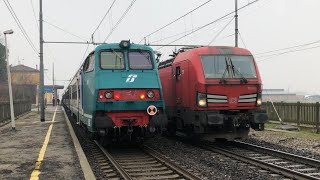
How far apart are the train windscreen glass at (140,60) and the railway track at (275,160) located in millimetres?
3258

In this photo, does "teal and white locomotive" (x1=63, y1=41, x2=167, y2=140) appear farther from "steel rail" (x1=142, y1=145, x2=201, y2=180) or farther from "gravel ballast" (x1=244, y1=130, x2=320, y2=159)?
"gravel ballast" (x1=244, y1=130, x2=320, y2=159)

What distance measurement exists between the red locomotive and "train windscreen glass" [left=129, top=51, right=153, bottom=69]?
1.46m

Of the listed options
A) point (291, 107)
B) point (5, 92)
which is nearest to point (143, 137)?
point (291, 107)

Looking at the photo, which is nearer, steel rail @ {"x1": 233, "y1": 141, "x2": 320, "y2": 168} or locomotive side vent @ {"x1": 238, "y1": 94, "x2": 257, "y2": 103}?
steel rail @ {"x1": 233, "y1": 141, "x2": 320, "y2": 168}

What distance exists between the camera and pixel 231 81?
13.5 meters

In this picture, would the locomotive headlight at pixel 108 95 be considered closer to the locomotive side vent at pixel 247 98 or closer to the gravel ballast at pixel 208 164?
the gravel ballast at pixel 208 164

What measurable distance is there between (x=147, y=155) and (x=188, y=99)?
273cm

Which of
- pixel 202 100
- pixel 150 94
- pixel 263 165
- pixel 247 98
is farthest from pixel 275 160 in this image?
pixel 150 94

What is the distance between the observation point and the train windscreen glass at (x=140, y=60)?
13047 mm

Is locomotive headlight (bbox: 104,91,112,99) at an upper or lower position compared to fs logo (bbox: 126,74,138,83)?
lower

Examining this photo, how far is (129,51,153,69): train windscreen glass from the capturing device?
13047mm

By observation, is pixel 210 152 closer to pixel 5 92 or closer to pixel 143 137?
pixel 143 137

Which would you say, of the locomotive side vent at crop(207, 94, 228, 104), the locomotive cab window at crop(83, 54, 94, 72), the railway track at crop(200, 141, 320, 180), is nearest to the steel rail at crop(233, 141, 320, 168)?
the railway track at crop(200, 141, 320, 180)

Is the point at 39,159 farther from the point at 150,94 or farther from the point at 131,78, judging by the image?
the point at 150,94
